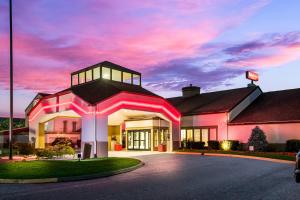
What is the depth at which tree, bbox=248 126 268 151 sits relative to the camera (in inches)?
1308

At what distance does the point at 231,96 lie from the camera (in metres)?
42.9

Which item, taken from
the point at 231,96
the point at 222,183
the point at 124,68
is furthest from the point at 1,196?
the point at 231,96

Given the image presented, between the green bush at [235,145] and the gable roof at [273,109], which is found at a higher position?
the gable roof at [273,109]

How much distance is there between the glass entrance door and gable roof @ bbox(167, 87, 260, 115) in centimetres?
656

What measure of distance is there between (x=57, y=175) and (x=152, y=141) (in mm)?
23125

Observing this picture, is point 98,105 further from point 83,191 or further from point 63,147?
point 83,191

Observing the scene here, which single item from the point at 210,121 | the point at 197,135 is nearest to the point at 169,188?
the point at 210,121

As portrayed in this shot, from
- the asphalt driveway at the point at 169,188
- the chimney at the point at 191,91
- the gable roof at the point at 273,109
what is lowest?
the asphalt driveway at the point at 169,188

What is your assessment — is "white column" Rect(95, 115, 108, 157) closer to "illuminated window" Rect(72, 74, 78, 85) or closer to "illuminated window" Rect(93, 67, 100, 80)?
"illuminated window" Rect(93, 67, 100, 80)

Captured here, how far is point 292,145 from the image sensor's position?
104ft

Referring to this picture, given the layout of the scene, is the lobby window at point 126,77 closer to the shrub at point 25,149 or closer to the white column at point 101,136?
the white column at point 101,136

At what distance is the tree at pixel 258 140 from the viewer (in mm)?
33219

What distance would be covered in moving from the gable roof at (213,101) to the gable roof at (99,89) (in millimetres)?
8936

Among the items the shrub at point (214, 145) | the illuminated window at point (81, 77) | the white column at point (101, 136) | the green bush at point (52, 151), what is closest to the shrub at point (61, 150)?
the green bush at point (52, 151)
